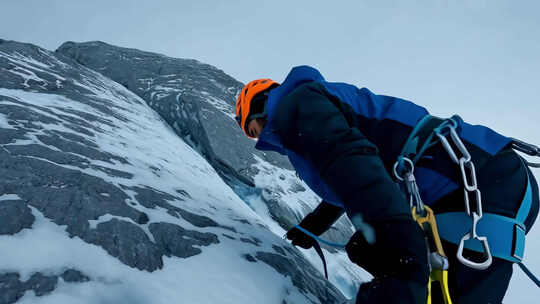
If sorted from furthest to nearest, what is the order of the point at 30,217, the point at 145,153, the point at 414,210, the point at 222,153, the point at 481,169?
the point at 222,153, the point at 145,153, the point at 30,217, the point at 481,169, the point at 414,210

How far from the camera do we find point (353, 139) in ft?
4.75

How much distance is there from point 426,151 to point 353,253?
67 cm

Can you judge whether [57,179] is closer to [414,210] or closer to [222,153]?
[414,210]

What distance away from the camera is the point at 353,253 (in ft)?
5.35

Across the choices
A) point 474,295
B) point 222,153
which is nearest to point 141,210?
point 474,295

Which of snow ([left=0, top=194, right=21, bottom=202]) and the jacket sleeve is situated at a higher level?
the jacket sleeve

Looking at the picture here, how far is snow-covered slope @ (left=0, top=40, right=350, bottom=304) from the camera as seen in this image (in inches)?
70.2

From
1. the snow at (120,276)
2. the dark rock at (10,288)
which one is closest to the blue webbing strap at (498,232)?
the snow at (120,276)

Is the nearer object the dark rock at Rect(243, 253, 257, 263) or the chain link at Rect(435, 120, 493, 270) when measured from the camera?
the chain link at Rect(435, 120, 493, 270)

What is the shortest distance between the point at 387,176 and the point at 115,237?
182cm

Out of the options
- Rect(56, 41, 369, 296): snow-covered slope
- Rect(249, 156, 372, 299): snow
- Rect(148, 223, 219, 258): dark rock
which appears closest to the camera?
Rect(148, 223, 219, 258): dark rock

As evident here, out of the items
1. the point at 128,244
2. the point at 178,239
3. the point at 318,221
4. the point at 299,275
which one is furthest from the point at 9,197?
the point at 318,221

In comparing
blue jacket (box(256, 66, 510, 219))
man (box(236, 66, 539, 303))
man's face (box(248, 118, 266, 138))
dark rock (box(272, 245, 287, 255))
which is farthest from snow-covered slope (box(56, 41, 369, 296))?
blue jacket (box(256, 66, 510, 219))

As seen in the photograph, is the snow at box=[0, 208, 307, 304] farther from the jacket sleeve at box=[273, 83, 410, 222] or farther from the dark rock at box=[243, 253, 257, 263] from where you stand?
the jacket sleeve at box=[273, 83, 410, 222]
